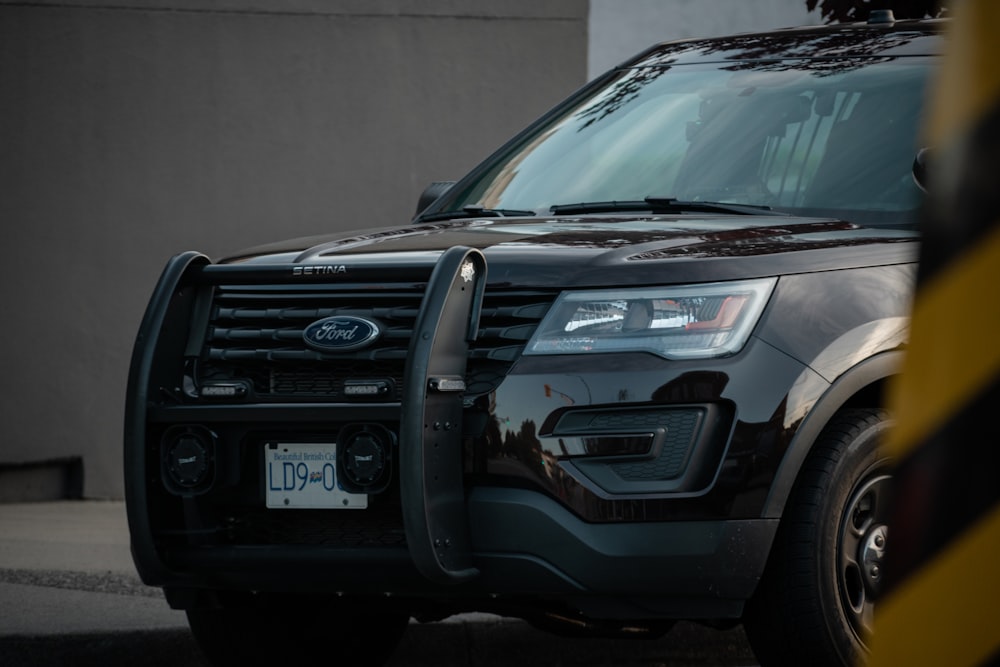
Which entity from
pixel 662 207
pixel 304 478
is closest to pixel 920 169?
pixel 662 207

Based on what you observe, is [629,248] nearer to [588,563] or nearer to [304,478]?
[588,563]

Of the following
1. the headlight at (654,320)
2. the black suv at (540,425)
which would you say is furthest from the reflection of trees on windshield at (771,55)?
the headlight at (654,320)

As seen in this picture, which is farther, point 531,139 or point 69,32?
point 69,32

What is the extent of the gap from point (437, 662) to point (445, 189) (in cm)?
160

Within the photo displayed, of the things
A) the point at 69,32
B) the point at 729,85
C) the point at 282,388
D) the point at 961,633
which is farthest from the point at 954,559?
the point at 69,32

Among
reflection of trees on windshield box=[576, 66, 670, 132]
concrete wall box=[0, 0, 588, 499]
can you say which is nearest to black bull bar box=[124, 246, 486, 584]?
reflection of trees on windshield box=[576, 66, 670, 132]

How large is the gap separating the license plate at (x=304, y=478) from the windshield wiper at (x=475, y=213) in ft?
4.12

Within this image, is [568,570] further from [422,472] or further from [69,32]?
[69,32]

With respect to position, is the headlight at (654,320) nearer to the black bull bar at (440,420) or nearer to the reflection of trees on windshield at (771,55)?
the black bull bar at (440,420)

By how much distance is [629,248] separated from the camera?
3568 mm

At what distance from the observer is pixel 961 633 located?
1.16 meters

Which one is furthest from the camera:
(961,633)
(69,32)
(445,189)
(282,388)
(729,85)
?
(69,32)

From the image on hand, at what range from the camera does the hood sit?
349 centimetres

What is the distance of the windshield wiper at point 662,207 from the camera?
167 inches
